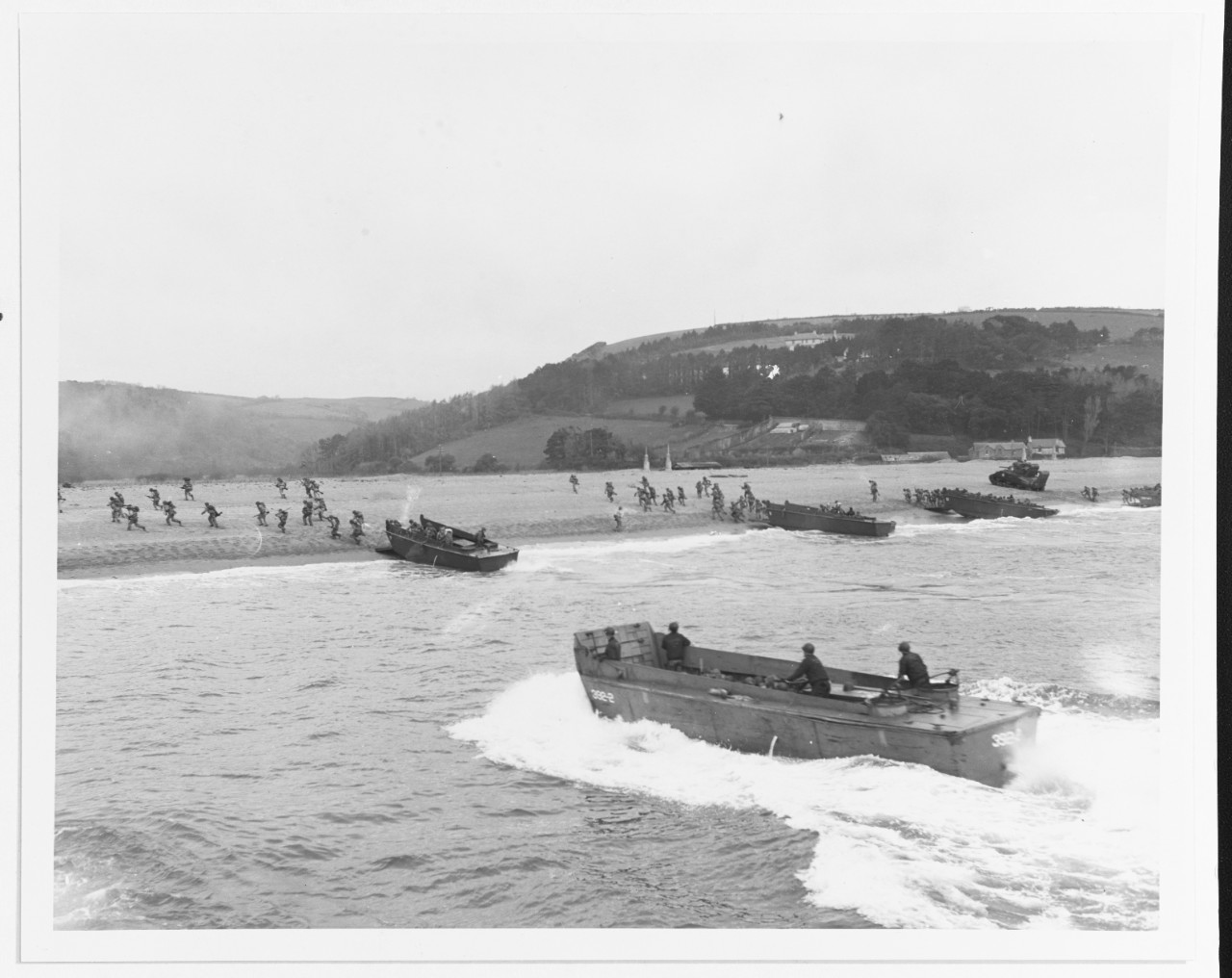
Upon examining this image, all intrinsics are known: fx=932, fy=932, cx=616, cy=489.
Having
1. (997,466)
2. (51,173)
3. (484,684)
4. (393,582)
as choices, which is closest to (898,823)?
(484,684)

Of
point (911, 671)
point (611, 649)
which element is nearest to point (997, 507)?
point (911, 671)

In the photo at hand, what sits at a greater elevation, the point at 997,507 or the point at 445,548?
the point at 997,507

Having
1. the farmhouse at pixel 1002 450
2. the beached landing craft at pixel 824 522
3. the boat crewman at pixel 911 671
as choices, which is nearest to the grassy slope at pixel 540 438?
the beached landing craft at pixel 824 522

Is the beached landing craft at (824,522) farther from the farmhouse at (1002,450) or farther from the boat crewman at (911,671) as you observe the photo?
the boat crewman at (911,671)

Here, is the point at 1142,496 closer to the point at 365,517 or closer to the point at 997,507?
the point at 997,507

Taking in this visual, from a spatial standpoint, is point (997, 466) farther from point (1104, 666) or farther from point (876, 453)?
point (1104, 666)

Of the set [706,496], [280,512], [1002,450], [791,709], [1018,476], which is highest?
[1002,450]

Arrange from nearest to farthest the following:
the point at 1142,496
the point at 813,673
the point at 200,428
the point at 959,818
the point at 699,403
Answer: the point at 959,818 < the point at 1142,496 < the point at 813,673 < the point at 200,428 < the point at 699,403
